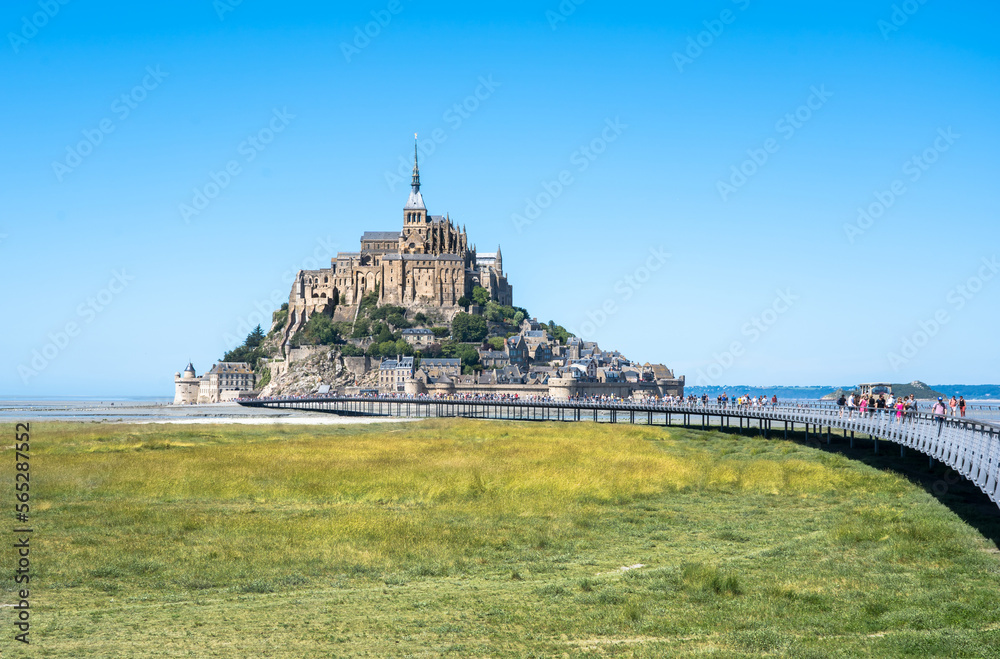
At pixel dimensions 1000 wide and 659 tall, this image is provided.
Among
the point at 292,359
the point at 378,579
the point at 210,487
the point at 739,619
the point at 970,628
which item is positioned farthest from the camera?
the point at 292,359

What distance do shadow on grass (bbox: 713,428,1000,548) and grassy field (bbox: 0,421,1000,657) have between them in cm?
76

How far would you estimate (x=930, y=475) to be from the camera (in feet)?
131

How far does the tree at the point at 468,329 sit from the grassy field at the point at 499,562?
149 meters

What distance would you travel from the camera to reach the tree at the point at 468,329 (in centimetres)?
19350

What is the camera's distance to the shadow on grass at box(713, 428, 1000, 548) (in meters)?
28.5

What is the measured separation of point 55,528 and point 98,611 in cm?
991

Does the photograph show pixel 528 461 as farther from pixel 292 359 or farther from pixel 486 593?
pixel 292 359

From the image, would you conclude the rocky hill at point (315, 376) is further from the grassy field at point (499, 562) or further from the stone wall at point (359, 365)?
the grassy field at point (499, 562)

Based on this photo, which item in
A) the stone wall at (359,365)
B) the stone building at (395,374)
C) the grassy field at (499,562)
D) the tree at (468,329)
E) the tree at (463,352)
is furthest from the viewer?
the tree at (468,329)

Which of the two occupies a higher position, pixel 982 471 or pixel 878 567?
pixel 982 471

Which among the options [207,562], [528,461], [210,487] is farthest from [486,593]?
[528,461]

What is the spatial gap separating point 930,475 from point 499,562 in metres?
22.8

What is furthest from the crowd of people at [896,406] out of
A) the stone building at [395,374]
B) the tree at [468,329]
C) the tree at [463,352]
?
the tree at [468,329]

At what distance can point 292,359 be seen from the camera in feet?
653
